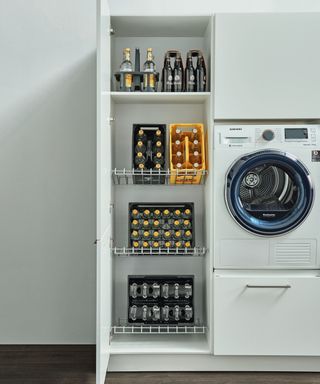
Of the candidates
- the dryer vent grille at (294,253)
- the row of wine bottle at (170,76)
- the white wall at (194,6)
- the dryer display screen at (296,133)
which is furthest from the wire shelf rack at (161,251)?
the white wall at (194,6)

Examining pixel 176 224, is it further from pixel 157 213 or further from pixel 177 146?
pixel 177 146

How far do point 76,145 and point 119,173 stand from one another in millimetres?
475

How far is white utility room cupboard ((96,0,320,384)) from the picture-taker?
2590 millimetres

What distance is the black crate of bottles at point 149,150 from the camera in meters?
Answer: 2.88

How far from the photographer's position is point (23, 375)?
9.12ft

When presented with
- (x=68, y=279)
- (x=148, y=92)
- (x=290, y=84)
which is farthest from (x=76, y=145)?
(x=290, y=84)

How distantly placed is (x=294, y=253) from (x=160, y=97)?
3.88ft

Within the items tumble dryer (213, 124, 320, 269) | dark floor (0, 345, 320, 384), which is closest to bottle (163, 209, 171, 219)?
tumble dryer (213, 124, 320, 269)

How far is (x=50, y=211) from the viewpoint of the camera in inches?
127

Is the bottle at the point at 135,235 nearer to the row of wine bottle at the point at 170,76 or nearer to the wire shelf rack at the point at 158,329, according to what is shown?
the wire shelf rack at the point at 158,329

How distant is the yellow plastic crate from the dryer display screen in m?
0.47

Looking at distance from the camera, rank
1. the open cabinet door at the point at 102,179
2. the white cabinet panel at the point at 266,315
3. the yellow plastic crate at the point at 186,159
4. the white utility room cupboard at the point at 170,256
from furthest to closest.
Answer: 1. the yellow plastic crate at the point at 186,159
2. the white cabinet panel at the point at 266,315
3. the white utility room cupboard at the point at 170,256
4. the open cabinet door at the point at 102,179

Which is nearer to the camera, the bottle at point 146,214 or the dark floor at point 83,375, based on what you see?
the dark floor at point 83,375

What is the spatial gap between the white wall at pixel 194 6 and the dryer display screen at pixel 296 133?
3.17 ft
